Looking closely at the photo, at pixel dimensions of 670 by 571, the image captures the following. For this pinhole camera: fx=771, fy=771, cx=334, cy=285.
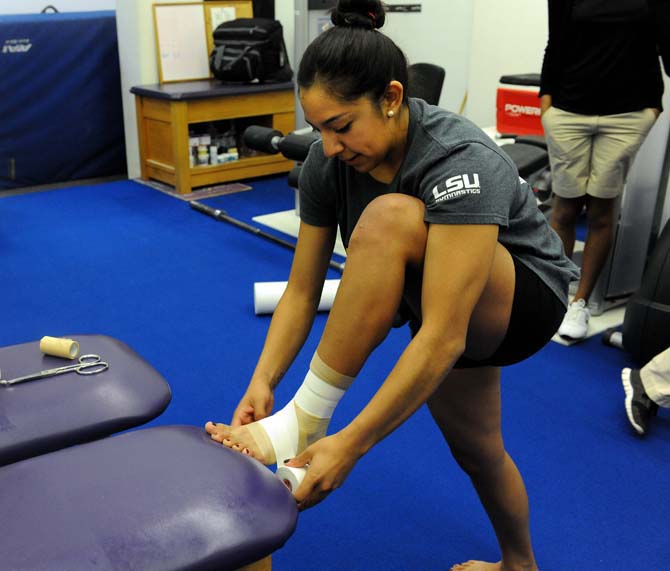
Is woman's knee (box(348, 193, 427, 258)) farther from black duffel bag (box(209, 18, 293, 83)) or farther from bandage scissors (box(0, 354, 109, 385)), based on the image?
black duffel bag (box(209, 18, 293, 83))

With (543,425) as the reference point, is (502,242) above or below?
above

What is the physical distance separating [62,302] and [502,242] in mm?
2259

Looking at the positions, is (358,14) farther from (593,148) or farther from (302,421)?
(593,148)

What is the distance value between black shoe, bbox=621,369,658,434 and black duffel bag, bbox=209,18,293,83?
10.6ft

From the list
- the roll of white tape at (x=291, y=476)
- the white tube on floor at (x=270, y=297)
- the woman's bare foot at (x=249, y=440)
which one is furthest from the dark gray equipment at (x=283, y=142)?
the roll of white tape at (x=291, y=476)

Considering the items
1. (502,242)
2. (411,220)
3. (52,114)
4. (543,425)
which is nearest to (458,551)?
(543,425)

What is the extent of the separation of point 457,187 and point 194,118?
3.69 meters

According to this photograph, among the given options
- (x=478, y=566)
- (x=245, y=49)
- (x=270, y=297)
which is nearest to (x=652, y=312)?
(x=478, y=566)

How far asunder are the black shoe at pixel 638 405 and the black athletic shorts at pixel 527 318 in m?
1.01

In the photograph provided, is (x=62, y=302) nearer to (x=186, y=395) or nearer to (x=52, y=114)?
(x=186, y=395)

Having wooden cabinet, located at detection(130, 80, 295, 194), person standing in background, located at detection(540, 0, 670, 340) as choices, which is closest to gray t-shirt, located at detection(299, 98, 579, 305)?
person standing in background, located at detection(540, 0, 670, 340)

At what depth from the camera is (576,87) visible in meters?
2.62

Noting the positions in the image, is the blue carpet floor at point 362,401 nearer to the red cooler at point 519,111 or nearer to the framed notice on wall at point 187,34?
the framed notice on wall at point 187,34

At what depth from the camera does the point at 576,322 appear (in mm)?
2715
